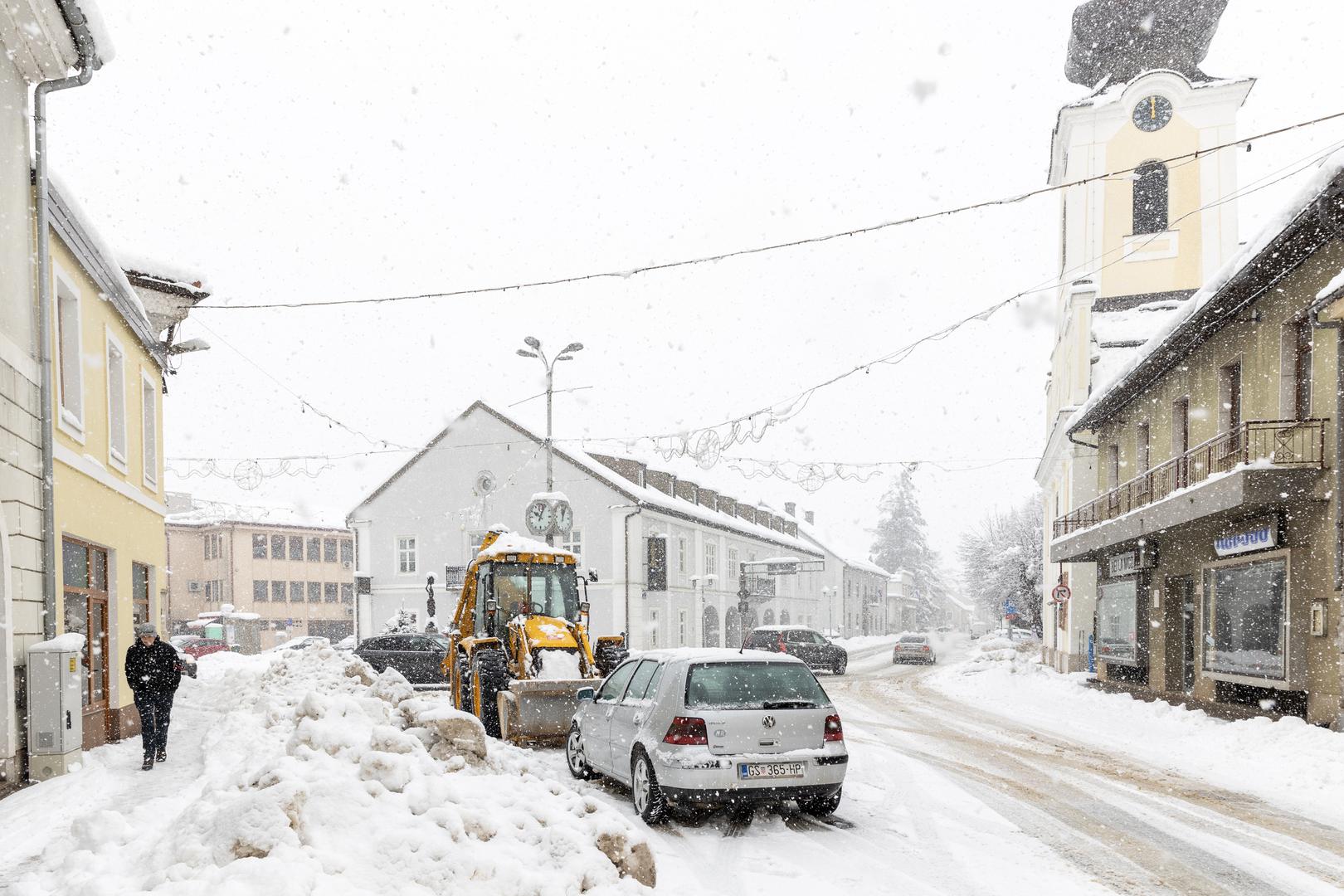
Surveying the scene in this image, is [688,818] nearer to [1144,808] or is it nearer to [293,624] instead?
[1144,808]

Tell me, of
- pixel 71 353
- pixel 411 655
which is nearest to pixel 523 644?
pixel 71 353

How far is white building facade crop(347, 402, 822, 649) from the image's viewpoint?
38.7m

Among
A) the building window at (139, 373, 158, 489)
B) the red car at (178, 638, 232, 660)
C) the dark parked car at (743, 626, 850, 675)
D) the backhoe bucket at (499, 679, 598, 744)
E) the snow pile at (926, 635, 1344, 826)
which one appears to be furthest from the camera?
the red car at (178, 638, 232, 660)

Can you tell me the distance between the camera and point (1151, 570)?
70.1 feet

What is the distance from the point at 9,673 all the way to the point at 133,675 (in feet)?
5.28

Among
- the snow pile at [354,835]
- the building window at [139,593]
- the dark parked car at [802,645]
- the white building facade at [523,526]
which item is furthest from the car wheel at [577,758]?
the white building facade at [523,526]

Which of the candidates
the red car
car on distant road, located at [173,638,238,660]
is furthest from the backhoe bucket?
the red car

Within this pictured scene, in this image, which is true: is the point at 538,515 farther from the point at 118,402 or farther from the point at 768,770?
the point at 768,770

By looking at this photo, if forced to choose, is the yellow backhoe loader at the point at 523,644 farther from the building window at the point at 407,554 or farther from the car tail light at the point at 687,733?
the building window at the point at 407,554

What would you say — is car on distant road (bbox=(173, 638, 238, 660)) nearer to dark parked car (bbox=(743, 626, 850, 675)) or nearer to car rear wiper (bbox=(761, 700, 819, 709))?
dark parked car (bbox=(743, 626, 850, 675))

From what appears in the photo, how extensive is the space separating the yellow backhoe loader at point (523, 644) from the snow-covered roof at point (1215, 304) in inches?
430

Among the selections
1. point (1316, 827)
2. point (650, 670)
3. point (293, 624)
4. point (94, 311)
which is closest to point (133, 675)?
point (94, 311)

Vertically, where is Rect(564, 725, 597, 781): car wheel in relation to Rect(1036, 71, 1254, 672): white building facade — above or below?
below

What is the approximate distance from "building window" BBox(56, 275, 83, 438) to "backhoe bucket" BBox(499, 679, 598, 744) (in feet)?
20.5
